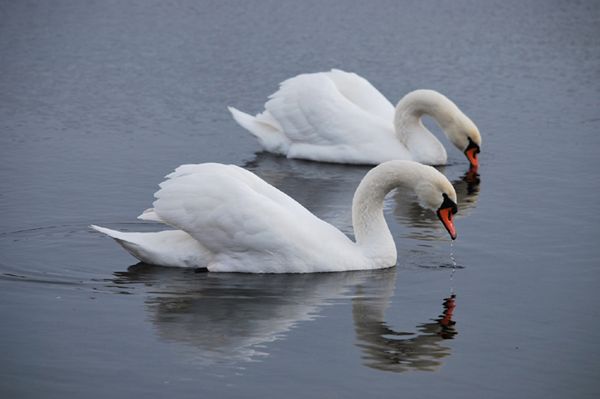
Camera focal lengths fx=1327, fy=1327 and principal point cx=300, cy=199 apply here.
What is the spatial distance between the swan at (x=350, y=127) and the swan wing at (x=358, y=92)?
71mm

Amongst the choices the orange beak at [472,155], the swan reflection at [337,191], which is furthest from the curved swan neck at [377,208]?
the orange beak at [472,155]

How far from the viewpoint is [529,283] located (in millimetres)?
11070

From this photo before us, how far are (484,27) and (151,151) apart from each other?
40.8 ft

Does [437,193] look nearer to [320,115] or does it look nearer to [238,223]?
[238,223]

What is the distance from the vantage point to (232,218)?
1094cm

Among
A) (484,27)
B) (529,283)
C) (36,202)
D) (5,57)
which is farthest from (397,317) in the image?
(484,27)

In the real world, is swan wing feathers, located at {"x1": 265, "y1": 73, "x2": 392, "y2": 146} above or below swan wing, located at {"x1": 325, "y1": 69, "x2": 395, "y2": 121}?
Result: below

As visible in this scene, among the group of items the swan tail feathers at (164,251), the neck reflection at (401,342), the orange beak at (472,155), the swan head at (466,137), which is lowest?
the neck reflection at (401,342)

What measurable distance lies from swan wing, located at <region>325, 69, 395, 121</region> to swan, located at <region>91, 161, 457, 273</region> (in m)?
6.07

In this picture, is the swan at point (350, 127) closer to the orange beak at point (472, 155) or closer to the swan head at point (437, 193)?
the orange beak at point (472, 155)

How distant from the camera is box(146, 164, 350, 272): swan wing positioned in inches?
430

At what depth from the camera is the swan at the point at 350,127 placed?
16594 millimetres

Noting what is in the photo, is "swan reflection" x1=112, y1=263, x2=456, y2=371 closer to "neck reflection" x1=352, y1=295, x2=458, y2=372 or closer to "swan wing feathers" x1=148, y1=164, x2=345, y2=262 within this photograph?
"neck reflection" x1=352, y1=295, x2=458, y2=372

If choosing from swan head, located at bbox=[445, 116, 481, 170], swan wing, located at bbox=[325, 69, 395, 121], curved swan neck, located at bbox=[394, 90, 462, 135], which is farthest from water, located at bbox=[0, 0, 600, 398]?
swan wing, located at bbox=[325, 69, 395, 121]
